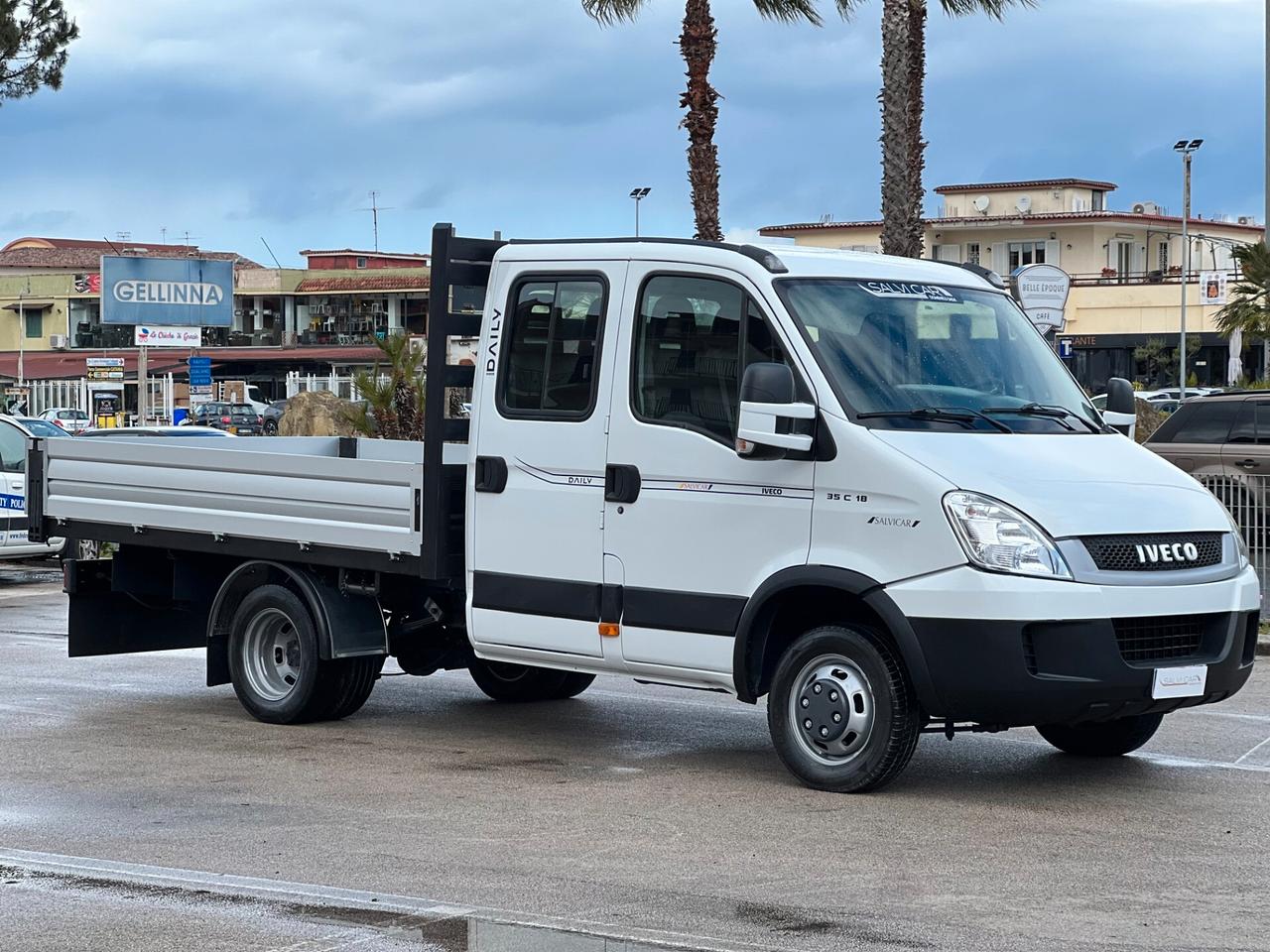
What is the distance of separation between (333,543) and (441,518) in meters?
0.77

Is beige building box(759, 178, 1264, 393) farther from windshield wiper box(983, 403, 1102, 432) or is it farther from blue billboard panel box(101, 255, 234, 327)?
windshield wiper box(983, 403, 1102, 432)

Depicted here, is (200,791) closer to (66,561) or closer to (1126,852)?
(66,561)

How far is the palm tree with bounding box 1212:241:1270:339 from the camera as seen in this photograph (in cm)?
3481

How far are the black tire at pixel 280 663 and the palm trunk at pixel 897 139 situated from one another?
49.4 feet

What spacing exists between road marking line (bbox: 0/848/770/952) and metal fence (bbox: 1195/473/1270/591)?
9371 millimetres

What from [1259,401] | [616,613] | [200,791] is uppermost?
[1259,401]

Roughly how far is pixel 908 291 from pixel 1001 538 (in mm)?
1633

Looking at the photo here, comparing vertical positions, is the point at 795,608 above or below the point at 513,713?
above

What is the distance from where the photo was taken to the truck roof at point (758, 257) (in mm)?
8688

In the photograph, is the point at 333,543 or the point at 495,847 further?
the point at 333,543

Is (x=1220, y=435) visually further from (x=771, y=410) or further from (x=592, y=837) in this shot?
(x=592, y=837)

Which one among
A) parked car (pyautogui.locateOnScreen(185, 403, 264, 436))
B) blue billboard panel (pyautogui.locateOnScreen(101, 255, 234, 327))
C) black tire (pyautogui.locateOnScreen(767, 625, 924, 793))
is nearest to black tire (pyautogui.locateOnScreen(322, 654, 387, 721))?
black tire (pyautogui.locateOnScreen(767, 625, 924, 793))

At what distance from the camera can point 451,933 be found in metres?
6.17

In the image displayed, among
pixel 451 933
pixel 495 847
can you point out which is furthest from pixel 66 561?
pixel 451 933
